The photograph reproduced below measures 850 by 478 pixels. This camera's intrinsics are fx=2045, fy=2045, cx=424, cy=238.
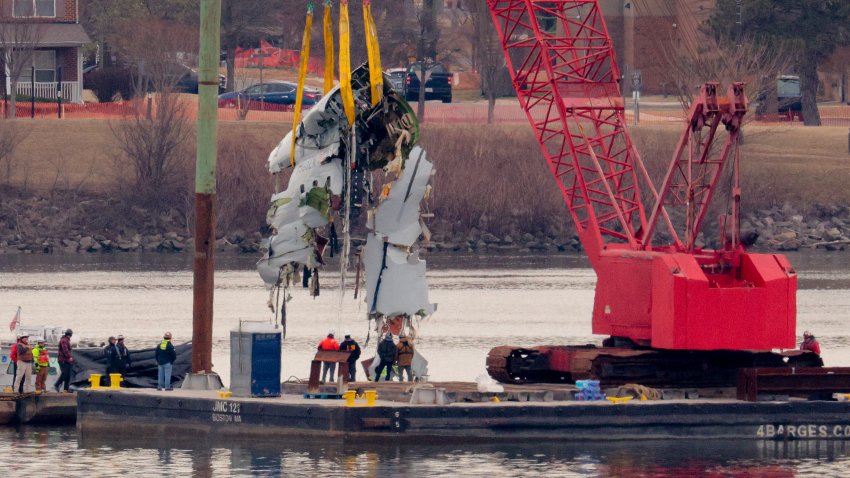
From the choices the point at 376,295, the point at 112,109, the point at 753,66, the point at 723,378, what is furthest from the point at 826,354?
the point at 112,109

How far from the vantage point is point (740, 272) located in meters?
47.4

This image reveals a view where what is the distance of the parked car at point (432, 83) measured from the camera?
414ft

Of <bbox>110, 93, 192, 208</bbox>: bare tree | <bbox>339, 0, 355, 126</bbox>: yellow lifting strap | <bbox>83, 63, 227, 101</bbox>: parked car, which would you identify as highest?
<bbox>83, 63, 227, 101</bbox>: parked car

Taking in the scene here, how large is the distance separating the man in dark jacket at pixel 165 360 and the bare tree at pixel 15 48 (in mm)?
72431

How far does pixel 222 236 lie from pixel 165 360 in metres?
65.0

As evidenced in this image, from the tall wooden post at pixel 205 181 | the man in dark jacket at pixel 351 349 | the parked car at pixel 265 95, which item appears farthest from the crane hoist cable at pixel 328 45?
the parked car at pixel 265 95

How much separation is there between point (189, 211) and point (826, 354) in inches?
2152

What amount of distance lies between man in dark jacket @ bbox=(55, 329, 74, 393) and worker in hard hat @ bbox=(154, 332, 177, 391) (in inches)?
97.5

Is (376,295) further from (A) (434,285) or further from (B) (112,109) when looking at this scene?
(B) (112,109)

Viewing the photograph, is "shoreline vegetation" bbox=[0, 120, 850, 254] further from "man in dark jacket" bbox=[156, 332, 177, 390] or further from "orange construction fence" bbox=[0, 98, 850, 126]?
"man in dark jacket" bbox=[156, 332, 177, 390]

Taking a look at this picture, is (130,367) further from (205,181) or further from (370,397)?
(370,397)

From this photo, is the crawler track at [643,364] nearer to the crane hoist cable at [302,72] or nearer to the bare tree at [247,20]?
the crane hoist cable at [302,72]

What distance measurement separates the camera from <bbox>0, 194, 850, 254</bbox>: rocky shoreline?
109 meters

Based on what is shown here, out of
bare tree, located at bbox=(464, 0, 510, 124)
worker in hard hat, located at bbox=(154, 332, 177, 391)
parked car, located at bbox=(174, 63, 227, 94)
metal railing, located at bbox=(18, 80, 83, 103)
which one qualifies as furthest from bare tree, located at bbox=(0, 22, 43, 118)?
worker in hard hat, located at bbox=(154, 332, 177, 391)
